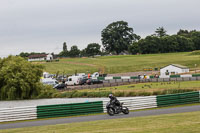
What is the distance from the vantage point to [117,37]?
165625mm

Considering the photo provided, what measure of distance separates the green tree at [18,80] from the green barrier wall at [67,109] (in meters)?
21.8

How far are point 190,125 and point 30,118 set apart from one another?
38.6 feet

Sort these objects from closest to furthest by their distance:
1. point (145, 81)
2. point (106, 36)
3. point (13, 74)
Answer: point (13, 74)
point (145, 81)
point (106, 36)

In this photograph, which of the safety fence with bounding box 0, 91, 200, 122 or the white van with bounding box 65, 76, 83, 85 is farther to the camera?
the white van with bounding box 65, 76, 83, 85

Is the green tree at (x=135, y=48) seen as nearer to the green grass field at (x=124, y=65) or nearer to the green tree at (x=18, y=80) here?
the green grass field at (x=124, y=65)

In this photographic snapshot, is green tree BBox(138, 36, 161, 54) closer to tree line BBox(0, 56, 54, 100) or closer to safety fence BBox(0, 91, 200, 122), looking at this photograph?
tree line BBox(0, 56, 54, 100)

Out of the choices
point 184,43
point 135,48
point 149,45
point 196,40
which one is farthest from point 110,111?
point 196,40

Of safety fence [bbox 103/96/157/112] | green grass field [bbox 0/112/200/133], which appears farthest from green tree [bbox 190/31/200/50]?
green grass field [bbox 0/112/200/133]

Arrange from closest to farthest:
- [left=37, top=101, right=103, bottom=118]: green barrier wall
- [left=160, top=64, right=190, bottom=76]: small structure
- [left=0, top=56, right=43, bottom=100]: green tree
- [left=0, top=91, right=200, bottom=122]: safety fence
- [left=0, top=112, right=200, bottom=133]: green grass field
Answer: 1. [left=0, top=112, right=200, bottom=133]: green grass field
2. [left=0, top=91, right=200, bottom=122]: safety fence
3. [left=37, top=101, right=103, bottom=118]: green barrier wall
4. [left=0, top=56, right=43, bottom=100]: green tree
5. [left=160, top=64, right=190, bottom=76]: small structure

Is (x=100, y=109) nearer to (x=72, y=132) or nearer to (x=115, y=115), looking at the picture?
(x=115, y=115)

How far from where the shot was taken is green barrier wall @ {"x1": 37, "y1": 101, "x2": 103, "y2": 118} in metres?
22.0

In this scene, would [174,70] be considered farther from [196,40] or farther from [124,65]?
[196,40]

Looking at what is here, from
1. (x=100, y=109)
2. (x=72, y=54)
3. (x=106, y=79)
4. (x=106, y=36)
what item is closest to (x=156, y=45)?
(x=106, y=36)

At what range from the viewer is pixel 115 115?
67.1ft
